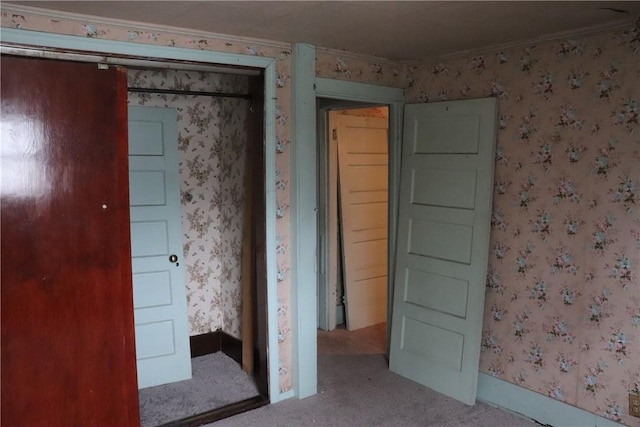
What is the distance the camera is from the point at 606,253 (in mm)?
2752

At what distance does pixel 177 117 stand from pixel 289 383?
202cm

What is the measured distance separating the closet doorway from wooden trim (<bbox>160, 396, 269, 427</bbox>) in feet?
4.84

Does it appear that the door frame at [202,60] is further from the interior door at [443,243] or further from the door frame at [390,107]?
the interior door at [443,243]

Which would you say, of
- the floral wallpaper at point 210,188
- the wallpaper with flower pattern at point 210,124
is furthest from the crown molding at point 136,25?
the floral wallpaper at point 210,188

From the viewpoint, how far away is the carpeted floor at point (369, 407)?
3.07 meters

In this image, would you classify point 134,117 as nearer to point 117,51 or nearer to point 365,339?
point 117,51

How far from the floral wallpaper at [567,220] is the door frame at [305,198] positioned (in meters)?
0.96

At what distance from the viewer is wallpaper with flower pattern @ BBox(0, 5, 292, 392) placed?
2.49 meters

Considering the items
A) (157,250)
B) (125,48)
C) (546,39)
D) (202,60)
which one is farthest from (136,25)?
(546,39)

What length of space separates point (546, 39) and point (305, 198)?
1630mm

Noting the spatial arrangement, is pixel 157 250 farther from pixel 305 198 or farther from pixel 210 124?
pixel 305 198

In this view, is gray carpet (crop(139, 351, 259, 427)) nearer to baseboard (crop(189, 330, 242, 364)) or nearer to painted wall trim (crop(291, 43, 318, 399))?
baseboard (crop(189, 330, 242, 364))

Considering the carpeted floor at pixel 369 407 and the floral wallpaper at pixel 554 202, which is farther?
the carpeted floor at pixel 369 407

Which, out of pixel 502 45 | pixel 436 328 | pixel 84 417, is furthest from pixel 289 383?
pixel 502 45
